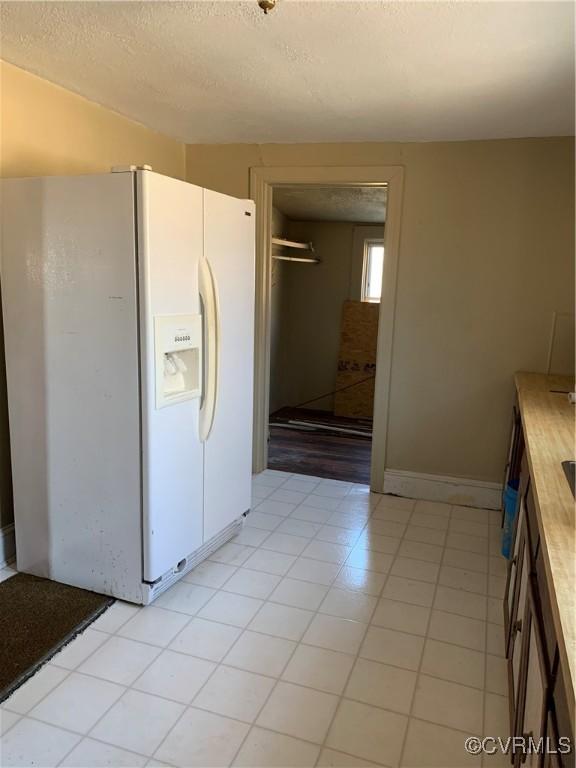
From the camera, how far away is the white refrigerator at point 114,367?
7.33 ft

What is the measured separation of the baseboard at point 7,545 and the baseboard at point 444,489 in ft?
7.50

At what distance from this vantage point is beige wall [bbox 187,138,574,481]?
333cm

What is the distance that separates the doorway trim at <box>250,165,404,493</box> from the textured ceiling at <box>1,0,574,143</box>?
38 centimetres

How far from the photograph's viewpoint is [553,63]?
2.17 meters

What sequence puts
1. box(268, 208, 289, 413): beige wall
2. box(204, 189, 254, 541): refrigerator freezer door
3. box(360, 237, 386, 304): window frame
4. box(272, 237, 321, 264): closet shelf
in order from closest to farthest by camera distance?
box(204, 189, 254, 541): refrigerator freezer door
box(272, 237, 321, 264): closet shelf
box(268, 208, 289, 413): beige wall
box(360, 237, 386, 304): window frame

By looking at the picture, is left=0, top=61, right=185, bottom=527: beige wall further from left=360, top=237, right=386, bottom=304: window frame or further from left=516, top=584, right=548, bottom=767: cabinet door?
left=360, top=237, right=386, bottom=304: window frame

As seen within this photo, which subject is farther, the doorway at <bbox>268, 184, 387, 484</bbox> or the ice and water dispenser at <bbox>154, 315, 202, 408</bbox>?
the doorway at <bbox>268, 184, 387, 484</bbox>

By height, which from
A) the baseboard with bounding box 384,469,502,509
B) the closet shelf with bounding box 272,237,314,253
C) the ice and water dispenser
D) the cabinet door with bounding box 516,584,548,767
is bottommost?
the baseboard with bounding box 384,469,502,509

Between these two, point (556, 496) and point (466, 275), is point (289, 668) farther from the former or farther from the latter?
point (466, 275)

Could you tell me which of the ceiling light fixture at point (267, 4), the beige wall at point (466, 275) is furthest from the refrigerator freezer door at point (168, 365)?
the beige wall at point (466, 275)

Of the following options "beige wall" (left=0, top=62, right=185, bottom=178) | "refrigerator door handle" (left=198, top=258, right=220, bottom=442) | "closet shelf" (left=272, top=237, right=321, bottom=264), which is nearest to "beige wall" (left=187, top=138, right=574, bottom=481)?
"beige wall" (left=0, top=62, right=185, bottom=178)

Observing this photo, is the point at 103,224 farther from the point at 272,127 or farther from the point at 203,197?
the point at 272,127

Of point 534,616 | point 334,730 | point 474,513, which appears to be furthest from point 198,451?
point 474,513

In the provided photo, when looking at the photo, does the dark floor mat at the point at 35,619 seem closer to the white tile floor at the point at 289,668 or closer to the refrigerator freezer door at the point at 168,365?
the white tile floor at the point at 289,668
